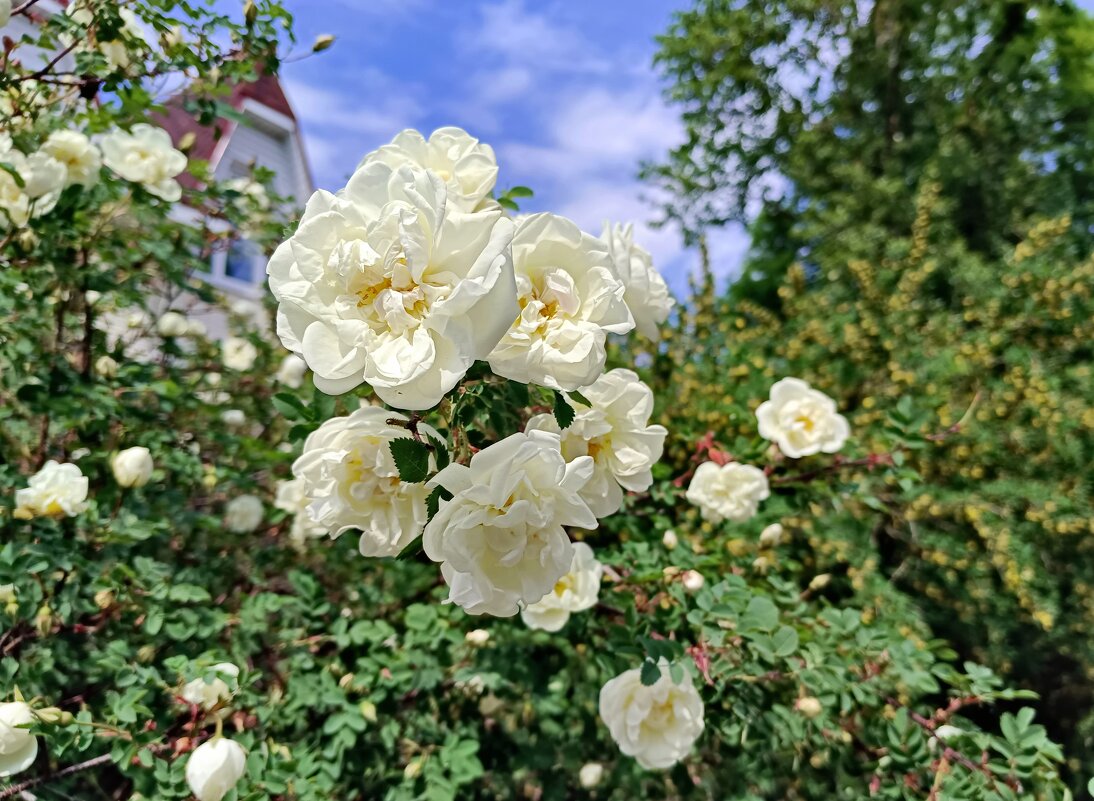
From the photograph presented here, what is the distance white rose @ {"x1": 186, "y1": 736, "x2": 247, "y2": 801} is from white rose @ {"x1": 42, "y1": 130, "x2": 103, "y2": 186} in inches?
50.0

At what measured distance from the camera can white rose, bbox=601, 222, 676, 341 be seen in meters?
0.93

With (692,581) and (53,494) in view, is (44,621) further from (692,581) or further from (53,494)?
(692,581)

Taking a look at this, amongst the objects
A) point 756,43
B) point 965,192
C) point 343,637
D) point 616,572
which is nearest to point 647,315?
point 616,572

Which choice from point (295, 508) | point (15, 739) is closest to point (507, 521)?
point (15, 739)

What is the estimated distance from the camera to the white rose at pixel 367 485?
781 millimetres

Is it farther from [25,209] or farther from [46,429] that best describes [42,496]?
[25,209]

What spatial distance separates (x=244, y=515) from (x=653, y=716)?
60.8 inches

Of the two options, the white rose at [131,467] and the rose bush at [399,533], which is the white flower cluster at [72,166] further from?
the white rose at [131,467]

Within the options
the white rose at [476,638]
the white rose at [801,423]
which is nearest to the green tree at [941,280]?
the white rose at [801,423]

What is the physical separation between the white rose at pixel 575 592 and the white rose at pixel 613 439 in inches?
14.7

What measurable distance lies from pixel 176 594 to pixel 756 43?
1037 cm

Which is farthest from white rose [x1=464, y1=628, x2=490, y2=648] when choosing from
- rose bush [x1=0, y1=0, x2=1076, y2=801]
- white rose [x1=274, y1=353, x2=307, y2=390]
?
white rose [x1=274, y1=353, x2=307, y2=390]

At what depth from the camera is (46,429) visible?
1.64m

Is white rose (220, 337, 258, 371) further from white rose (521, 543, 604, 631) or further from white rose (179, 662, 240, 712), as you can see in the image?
white rose (521, 543, 604, 631)
